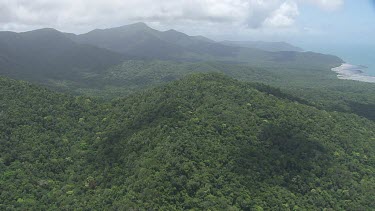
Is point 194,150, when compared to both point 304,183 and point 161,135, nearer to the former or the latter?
point 161,135

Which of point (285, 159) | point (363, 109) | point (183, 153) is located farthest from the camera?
point (363, 109)

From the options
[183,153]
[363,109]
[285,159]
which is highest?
[183,153]

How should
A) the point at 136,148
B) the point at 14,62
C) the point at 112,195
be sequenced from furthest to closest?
the point at 14,62 → the point at 136,148 → the point at 112,195

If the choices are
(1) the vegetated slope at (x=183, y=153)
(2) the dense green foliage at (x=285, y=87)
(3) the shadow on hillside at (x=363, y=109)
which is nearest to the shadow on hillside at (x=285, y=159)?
(1) the vegetated slope at (x=183, y=153)

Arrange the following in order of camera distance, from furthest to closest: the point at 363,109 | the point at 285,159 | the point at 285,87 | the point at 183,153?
the point at 285,87
the point at 363,109
the point at 285,159
the point at 183,153

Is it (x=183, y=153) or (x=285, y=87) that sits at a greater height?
(x=183, y=153)

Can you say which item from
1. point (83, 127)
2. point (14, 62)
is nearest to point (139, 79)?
point (14, 62)

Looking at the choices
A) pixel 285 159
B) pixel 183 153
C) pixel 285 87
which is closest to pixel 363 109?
pixel 285 87

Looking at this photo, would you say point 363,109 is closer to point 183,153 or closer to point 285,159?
point 285,159

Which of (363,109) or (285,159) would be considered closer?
(285,159)

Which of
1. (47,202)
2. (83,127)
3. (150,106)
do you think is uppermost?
(150,106)
